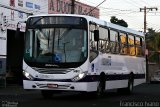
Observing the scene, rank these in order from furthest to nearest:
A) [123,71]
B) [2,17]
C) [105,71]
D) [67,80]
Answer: [2,17]
[123,71]
[105,71]
[67,80]

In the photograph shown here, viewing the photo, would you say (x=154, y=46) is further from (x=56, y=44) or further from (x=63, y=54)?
(x=63, y=54)

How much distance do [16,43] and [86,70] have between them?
23.7 m

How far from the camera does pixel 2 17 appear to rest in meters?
37.7

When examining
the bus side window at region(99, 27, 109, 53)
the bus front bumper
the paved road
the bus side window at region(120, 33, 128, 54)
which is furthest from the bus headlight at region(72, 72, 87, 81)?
the bus side window at region(120, 33, 128, 54)

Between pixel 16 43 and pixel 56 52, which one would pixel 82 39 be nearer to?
pixel 56 52

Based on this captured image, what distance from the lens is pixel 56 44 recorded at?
68.2ft

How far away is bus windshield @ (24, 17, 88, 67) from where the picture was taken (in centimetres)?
2055

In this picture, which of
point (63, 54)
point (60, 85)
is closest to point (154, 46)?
point (63, 54)

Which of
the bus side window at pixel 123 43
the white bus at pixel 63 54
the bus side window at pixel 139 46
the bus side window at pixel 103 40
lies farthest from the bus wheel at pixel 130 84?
the white bus at pixel 63 54

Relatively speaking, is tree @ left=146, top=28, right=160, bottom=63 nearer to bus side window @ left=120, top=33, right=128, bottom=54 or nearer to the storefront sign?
the storefront sign

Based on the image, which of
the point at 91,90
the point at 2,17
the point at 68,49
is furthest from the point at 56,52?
the point at 2,17

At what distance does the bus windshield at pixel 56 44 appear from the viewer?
2055 cm

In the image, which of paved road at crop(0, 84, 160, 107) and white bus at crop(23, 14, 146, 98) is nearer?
paved road at crop(0, 84, 160, 107)

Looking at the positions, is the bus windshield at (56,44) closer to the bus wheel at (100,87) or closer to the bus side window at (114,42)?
the bus wheel at (100,87)
